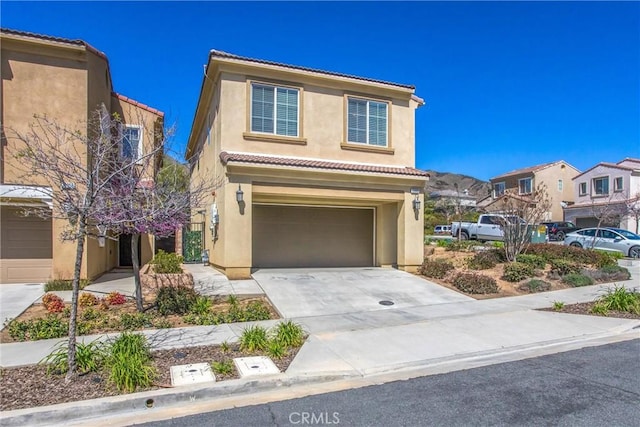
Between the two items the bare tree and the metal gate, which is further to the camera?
the metal gate

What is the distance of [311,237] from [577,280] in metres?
9.14

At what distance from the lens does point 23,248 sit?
12461 millimetres

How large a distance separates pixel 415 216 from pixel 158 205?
380 inches

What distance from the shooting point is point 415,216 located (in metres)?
14.8

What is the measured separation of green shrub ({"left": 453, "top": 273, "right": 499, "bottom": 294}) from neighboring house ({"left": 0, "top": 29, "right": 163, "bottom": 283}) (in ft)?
31.9

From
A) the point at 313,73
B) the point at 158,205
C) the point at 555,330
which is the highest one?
the point at 313,73

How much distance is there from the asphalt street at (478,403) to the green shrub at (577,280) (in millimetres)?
7254

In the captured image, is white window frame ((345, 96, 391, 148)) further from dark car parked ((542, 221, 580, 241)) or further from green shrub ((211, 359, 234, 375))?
dark car parked ((542, 221, 580, 241))

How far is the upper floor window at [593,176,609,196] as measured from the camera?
36.3 metres

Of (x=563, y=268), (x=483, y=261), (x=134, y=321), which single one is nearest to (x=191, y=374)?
(x=134, y=321)

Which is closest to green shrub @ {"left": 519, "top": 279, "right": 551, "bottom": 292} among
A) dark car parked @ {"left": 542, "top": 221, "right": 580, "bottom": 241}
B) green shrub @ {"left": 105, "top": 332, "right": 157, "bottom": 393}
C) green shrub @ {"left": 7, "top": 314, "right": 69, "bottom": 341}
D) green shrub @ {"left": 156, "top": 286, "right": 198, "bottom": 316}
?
green shrub @ {"left": 156, "top": 286, "right": 198, "bottom": 316}

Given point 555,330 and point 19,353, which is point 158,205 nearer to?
point 19,353

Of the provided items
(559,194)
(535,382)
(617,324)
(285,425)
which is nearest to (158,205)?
(285,425)

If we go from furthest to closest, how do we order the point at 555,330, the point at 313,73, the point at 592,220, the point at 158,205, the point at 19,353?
the point at 592,220
the point at 313,73
the point at 555,330
the point at 158,205
the point at 19,353
